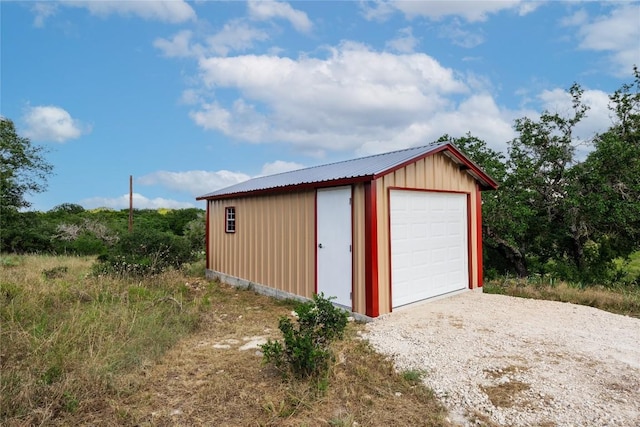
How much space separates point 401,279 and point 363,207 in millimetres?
1475

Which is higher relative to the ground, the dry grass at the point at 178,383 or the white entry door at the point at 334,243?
the white entry door at the point at 334,243

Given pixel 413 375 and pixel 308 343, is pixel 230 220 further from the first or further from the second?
pixel 413 375

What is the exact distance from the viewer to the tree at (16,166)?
52.7 ft

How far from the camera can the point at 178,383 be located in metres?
3.51

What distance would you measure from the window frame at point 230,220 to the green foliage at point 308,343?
18.6 ft

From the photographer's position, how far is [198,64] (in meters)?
8.52

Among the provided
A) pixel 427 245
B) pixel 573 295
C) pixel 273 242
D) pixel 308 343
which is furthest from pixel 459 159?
pixel 308 343

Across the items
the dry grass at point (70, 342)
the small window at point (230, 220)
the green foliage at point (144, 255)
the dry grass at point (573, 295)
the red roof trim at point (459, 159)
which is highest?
the red roof trim at point (459, 159)

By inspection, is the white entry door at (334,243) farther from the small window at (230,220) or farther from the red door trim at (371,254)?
the small window at (230,220)

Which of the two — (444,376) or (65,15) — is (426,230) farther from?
(65,15)

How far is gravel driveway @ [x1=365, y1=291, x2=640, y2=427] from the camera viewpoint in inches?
118

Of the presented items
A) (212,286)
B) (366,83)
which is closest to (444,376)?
(212,286)

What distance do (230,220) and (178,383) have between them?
20.3 feet

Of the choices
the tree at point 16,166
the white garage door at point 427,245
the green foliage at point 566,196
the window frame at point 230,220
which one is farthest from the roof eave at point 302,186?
the tree at point 16,166
